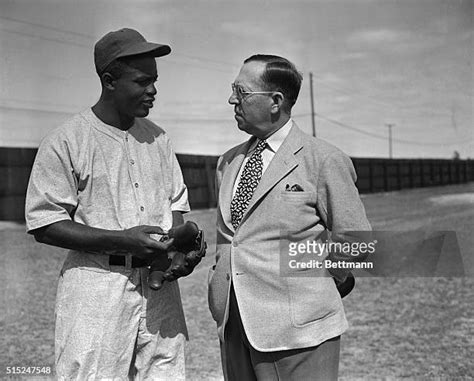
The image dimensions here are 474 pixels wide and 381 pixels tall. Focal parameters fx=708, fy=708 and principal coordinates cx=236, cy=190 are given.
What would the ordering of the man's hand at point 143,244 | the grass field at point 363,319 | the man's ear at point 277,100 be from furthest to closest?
the grass field at point 363,319
the man's ear at point 277,100
the man's hand at point 143,244

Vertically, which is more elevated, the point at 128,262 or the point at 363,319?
the point at 128,262

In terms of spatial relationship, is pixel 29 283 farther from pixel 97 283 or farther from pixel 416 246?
pixel 97 283

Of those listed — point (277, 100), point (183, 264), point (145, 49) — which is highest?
point (145, 49)

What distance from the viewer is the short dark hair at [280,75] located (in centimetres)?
225

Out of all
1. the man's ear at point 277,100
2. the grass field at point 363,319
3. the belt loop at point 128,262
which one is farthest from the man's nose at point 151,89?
the grass field at point 363,319

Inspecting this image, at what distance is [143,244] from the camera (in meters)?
2.06

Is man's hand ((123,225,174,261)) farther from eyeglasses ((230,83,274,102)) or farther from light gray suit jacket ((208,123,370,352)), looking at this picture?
eyeglasses ((230,83,274,102))

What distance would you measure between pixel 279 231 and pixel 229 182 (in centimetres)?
26

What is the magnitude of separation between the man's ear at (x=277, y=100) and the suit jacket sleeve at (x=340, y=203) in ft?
0.76

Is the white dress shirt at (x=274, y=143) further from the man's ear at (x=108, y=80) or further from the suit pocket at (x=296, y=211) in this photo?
the man's ear at (x=108, y=80)

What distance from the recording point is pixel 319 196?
87.8 inches

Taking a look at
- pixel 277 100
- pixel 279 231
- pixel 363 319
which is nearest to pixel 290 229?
pixel 279 231

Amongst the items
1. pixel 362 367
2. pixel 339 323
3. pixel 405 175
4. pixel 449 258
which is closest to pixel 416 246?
pixel 449 258

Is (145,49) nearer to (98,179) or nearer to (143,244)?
(98,179)
